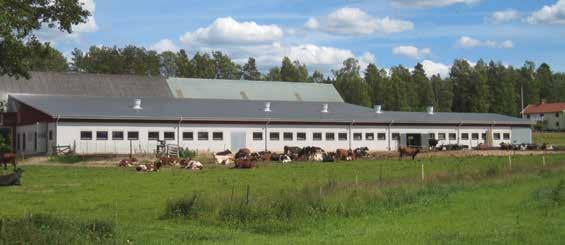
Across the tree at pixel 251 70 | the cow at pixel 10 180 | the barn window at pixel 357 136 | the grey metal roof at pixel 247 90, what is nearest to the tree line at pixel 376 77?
the tree at pixel 251 70

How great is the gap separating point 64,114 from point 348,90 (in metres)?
74.3

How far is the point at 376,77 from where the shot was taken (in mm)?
133375

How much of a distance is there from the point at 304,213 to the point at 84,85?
6133cm

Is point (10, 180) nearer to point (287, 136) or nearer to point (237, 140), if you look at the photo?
point (237, 140)

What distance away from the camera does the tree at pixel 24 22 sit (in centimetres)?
1593

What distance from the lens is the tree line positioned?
124 meters

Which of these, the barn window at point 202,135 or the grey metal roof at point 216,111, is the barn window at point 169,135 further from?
the barn window at point 202,135

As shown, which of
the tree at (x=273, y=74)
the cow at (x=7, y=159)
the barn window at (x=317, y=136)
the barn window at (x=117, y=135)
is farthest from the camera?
the tree at (x=273, y=74)

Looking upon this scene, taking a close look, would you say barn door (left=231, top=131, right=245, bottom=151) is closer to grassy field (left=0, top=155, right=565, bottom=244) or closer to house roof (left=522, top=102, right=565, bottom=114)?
grassy field (left=0, top=155, right=565, bottom=244)

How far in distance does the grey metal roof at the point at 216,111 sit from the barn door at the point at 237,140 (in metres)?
1.31

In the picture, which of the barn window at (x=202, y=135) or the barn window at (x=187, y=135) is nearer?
the barn window at (x=187, y=135)

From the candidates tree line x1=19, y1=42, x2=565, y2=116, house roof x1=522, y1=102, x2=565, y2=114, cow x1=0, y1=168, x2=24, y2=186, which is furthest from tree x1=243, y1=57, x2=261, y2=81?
cow x1=0, y1=168, x2=24, y2=186

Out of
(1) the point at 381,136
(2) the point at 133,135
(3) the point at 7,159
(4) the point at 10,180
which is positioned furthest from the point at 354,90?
(4) the point at 10,180

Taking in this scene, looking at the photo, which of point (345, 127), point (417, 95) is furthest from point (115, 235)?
point (417, 95)
